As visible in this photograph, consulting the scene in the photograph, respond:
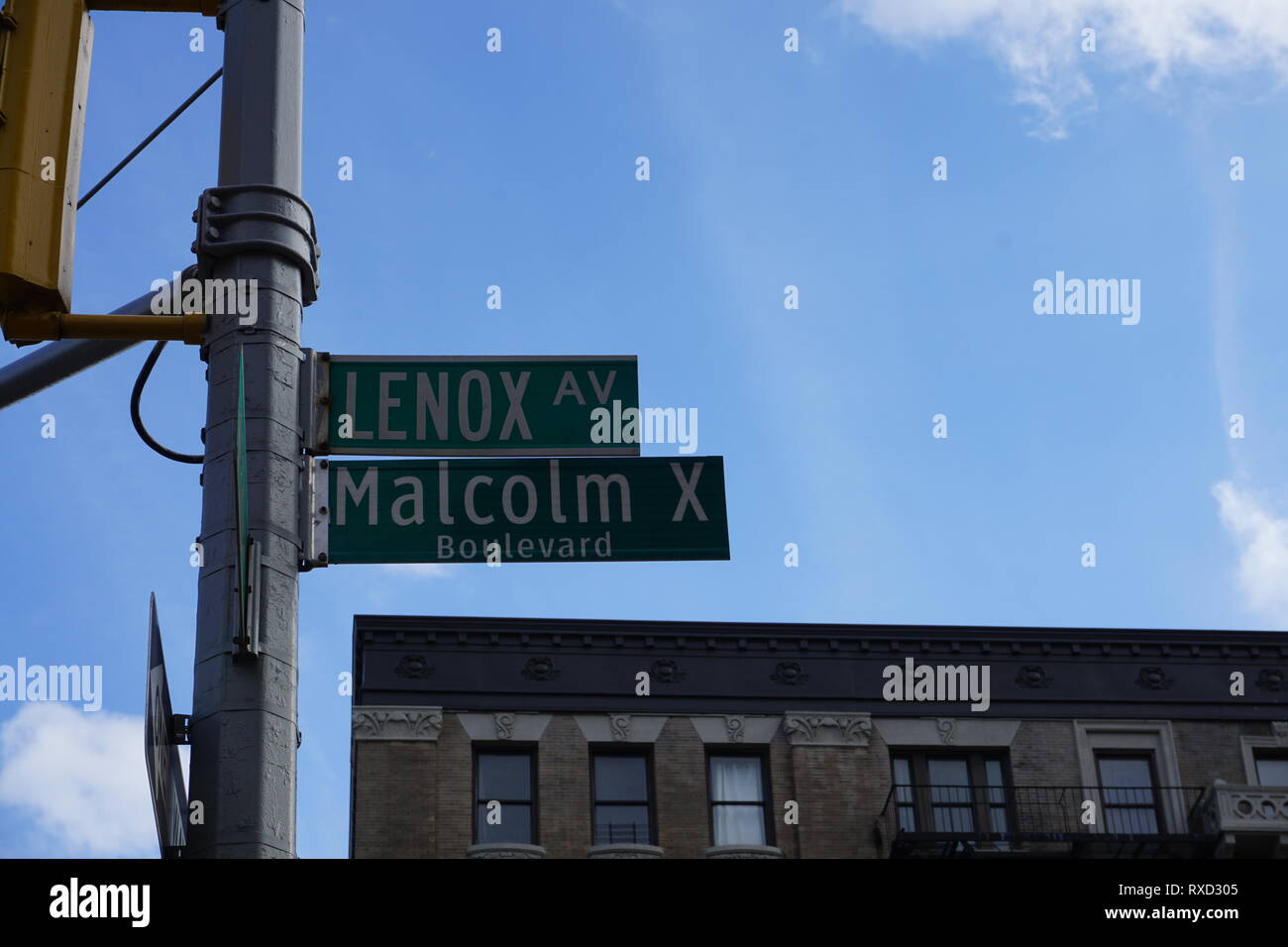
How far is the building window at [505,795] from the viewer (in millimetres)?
27719

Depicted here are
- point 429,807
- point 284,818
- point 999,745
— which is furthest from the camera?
point 999,745

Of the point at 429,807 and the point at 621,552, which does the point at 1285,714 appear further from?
the point at 621,552

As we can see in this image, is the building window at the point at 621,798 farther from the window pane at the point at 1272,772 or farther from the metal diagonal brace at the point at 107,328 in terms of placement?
the metal diagonal brace at the point at 107,328

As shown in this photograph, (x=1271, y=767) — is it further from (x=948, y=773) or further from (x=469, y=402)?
(x=469, y=402)

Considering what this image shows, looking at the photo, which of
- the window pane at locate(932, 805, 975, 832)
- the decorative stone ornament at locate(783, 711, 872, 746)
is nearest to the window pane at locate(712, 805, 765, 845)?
the decorative stone ornament at locate(783, 711, 872, 746)

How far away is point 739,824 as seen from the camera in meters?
28.4

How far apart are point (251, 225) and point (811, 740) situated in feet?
80.6

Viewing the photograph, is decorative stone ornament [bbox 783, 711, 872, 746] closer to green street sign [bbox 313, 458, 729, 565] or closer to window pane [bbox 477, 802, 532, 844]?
window pane [bbox 477, 802, 532, 844]

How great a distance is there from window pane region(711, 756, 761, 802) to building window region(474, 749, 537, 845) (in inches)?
124

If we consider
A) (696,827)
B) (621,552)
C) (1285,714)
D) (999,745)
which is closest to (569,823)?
(696,827)

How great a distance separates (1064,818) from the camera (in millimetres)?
28891

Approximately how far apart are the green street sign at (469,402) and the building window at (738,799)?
22.8 meters
